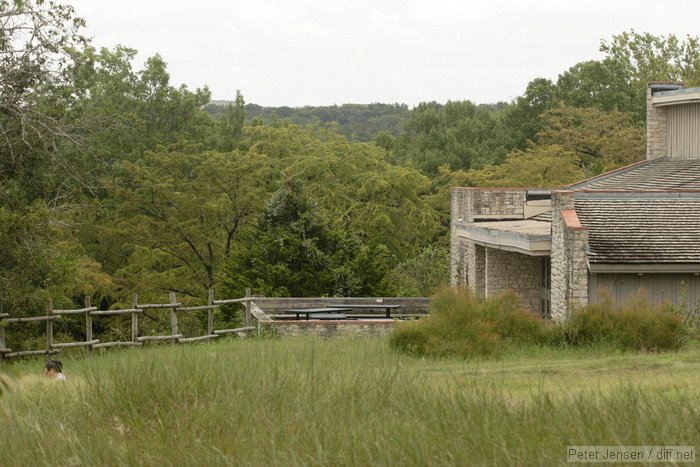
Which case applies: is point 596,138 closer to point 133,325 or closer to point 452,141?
point 452,141

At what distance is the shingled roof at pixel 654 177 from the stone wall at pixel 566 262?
4.14 meters

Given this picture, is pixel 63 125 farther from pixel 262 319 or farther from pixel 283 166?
pixel 283 166

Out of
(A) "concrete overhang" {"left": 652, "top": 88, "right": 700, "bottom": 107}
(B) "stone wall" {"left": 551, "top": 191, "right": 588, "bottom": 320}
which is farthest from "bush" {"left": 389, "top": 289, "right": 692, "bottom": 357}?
(A) "concrete overhang" {"left": 652, "top": 88, "right": 700, "bottom": 107}

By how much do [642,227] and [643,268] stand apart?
145cm

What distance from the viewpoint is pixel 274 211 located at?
3703 centimetres

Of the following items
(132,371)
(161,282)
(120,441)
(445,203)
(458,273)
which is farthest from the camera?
(445,203)

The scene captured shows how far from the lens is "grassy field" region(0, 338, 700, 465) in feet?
23.5

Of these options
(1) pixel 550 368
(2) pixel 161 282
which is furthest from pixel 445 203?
(1) pixel 550 368

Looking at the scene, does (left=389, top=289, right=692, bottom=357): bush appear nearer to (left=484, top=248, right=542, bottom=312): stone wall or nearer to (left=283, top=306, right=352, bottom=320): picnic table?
(left=283, top=306, right=352, bottom=320): picnic table

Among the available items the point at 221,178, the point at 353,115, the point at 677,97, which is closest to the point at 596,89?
→ the point at 221,178

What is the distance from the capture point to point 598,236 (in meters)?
24.9

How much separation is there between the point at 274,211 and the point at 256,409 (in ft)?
93.4

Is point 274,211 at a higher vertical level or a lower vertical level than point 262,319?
higher

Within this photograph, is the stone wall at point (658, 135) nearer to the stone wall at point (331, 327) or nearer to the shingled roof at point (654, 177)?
the shingled roof at point (654, 177)
